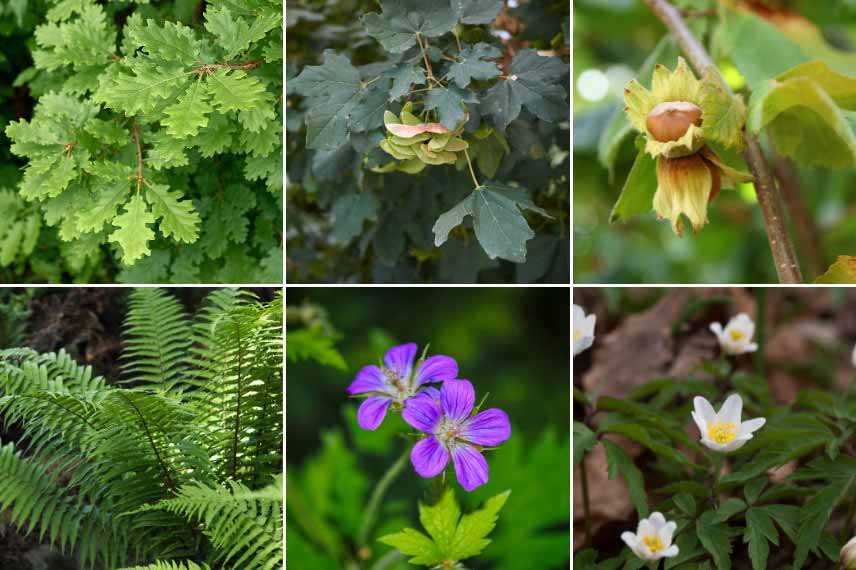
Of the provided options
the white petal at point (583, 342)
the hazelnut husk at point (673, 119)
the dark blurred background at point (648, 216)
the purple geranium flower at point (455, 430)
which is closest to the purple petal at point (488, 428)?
the purple geranium flower at point (455, 430)

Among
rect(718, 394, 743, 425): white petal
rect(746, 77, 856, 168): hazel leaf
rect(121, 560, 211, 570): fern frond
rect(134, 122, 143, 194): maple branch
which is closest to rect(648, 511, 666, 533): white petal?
rect(718, 394, 743, 425): white petal

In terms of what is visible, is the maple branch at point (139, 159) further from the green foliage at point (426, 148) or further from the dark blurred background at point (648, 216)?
the dark blurred background at point (648, 216)

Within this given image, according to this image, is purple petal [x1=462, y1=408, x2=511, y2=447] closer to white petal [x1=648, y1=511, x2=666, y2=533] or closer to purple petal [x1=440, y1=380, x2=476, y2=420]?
purple petal [x1=440, y1=380, x2=476, y2=420]

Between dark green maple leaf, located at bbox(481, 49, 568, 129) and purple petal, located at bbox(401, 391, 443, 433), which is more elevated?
dark green maple leaf, located at bbox(481, 49, 568, 129)

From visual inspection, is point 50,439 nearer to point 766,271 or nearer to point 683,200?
point 683,200

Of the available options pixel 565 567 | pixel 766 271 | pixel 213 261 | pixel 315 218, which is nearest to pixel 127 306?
pixel 213 261
